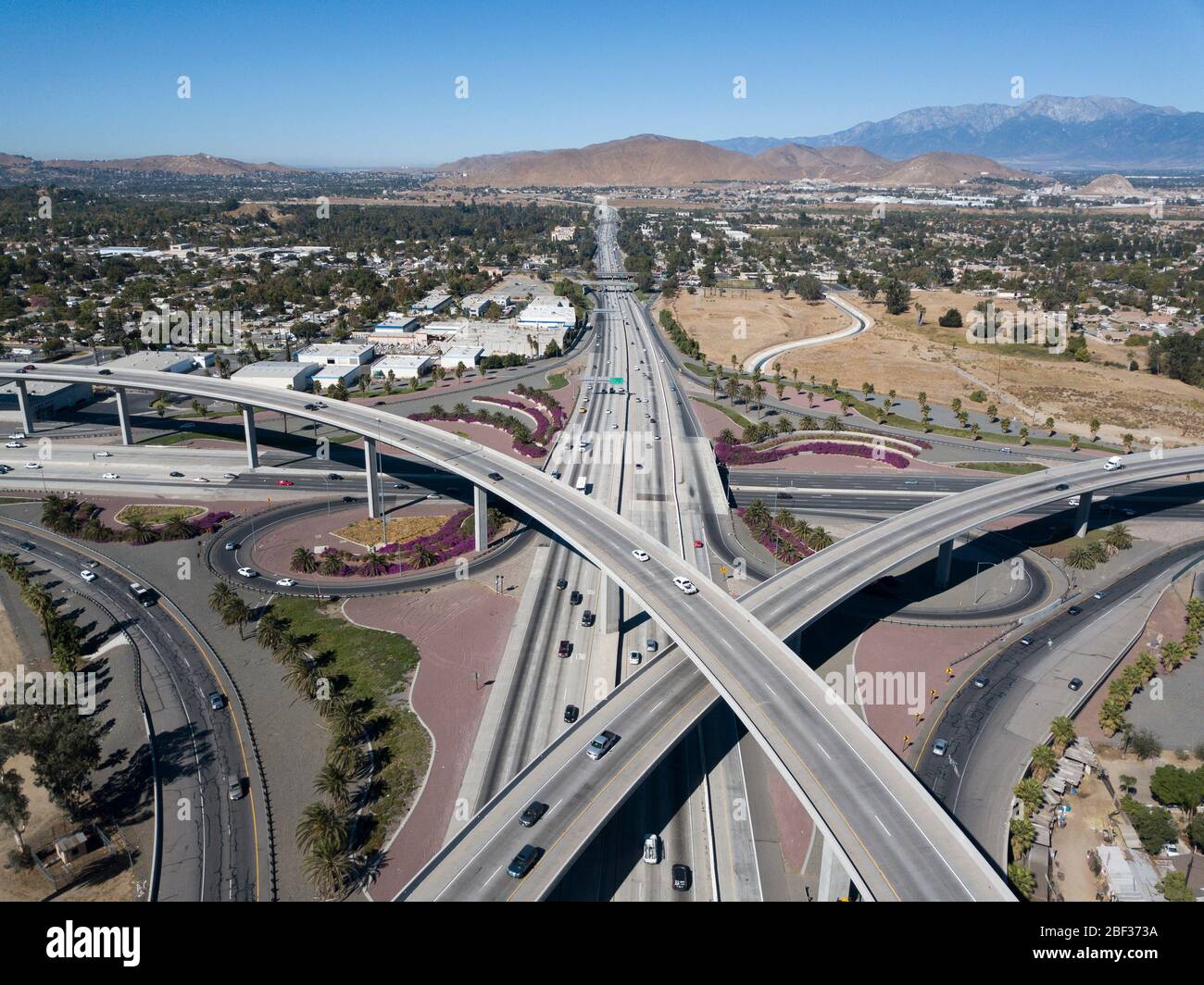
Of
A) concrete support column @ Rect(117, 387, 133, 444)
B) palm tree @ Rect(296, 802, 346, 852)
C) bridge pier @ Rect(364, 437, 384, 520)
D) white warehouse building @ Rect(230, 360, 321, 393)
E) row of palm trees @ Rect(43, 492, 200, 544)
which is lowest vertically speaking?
palm tree @ Rect(296, 802, 346, 852)

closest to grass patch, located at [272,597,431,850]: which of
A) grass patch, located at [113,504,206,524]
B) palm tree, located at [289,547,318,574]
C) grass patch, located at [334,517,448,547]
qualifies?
palm tree, located at [289,547,318,574]

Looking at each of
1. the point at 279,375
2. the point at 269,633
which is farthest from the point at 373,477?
the point at 279,375

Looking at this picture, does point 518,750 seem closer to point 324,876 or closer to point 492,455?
point 324,876

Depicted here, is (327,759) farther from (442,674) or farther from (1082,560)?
(1082,560)

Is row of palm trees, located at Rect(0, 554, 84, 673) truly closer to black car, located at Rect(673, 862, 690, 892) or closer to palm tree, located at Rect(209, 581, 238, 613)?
palm tree, located at Rect(209, 581, 238, 613)

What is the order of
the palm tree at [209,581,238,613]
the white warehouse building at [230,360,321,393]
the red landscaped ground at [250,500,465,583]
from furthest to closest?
1. the white warehouse building at [230,360,321,393]
2. the red landscaped ground at [250,500,465,583]
3. the palm tree at [209,581,238,613]

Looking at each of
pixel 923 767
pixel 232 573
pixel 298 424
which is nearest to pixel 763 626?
pixel 923 767

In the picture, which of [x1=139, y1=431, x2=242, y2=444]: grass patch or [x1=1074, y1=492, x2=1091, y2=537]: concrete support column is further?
[x1=139, y1=431, x2=242, y2=444]: grass patch
